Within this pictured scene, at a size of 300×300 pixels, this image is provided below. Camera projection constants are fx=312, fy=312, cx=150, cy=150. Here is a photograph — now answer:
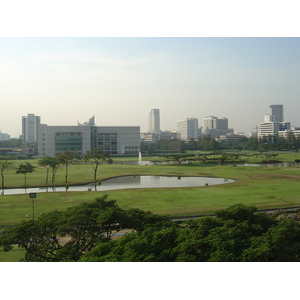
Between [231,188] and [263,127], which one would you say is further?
[263,127]

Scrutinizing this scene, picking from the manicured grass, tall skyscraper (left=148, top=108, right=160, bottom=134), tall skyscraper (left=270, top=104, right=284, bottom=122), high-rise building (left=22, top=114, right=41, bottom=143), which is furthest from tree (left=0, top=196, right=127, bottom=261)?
tall skyscraper (left=270, top=104, right=284, bottom=122)

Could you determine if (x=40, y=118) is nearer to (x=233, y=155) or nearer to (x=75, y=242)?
(x=75, y=242)

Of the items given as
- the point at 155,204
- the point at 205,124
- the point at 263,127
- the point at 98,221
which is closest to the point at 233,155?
the point at 263,127

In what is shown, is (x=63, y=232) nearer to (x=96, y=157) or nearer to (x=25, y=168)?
(x=96, y=157)

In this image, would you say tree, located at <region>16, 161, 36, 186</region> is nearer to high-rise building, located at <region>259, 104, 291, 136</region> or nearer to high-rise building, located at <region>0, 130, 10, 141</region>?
high-rise building, located at <region>0, 130, 10, 141</region>

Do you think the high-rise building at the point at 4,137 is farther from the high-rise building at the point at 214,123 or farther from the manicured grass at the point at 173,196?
the high-rise building at the point at 214,123
